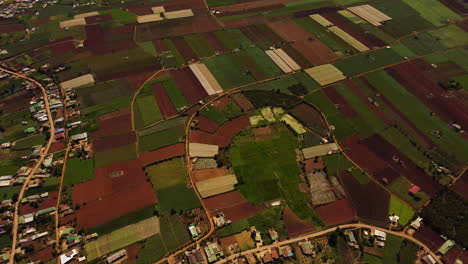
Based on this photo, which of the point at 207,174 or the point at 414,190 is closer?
the point at 414,190

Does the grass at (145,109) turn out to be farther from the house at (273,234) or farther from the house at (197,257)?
the house at (273,234)

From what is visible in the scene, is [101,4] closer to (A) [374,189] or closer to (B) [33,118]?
(B) [33,118]

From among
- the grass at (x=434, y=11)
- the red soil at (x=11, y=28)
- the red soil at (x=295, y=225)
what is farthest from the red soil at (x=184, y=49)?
the grass at (x=434, y=11)

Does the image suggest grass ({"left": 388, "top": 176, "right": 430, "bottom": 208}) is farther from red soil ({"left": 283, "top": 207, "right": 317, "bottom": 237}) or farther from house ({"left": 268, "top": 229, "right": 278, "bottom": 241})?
house ({"left": 268, "top": 229, "right": 278, "bottom": 241})

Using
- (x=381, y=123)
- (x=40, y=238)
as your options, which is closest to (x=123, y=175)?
(x=40, y=238)

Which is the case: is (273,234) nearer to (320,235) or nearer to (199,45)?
→ (320,235)

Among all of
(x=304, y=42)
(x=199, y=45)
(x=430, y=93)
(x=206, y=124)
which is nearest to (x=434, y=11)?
(x=430, y=93)
